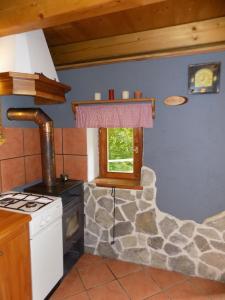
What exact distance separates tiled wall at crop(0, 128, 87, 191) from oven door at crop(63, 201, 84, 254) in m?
0.36

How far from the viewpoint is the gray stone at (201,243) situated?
2.00 meters

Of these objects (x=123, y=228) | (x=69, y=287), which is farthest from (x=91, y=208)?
(x=69, y=287)

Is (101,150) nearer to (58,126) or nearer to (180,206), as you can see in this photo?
(58,126)

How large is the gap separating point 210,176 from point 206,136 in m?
0.37

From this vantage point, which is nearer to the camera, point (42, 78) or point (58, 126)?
point (42, 78)

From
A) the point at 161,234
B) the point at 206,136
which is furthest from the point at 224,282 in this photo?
the point at 206,136

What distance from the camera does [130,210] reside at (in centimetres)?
222

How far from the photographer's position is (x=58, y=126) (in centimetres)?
246

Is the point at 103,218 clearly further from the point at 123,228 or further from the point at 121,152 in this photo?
the point at 121,152

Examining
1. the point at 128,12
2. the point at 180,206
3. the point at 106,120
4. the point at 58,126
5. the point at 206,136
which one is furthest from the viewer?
the point at 58,126

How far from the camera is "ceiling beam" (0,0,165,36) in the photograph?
117 centimetres

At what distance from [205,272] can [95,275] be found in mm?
1050

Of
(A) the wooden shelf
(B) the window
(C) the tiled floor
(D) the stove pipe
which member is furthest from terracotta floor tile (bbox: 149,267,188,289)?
(A) the wooden shelf

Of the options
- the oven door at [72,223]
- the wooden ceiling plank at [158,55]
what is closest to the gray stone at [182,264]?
the oven door at [72,223]
